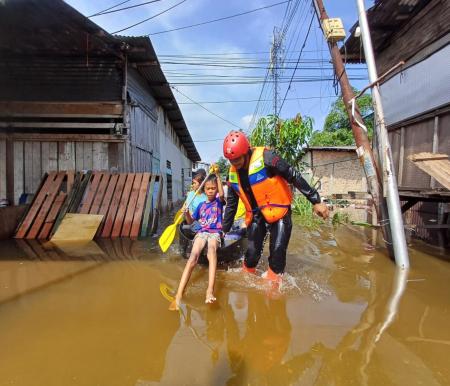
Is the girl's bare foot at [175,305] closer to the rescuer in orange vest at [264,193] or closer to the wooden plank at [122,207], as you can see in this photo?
the rescuer in orange vest at [264,193]

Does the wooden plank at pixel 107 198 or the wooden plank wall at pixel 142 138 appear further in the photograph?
the wooden plank wall at pixel 142 138

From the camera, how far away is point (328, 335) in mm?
2916

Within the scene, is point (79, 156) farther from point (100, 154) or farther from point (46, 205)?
point (46, 205)

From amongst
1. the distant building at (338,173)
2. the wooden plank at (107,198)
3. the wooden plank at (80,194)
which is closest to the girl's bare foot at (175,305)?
the wooden plank at (107,198)

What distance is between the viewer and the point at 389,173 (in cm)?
533

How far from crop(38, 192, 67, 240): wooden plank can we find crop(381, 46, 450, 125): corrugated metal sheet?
7.68 metres

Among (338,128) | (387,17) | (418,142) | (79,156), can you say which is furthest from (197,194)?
(338,128)

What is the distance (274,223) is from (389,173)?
2164 millimetres

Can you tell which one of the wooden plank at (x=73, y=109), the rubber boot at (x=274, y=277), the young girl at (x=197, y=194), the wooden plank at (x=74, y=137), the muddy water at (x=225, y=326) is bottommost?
the muddy water at (x=225, y=326)

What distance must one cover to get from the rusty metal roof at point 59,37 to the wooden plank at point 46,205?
3425 mm

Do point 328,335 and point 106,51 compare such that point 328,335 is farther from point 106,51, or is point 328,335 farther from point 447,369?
point 106,51

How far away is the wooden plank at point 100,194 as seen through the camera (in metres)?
8.14

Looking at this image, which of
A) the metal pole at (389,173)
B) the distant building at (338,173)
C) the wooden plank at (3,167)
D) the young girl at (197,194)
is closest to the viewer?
the young girl at (197,194)

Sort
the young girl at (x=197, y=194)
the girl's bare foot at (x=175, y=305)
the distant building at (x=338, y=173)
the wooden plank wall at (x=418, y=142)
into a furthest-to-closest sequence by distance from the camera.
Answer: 1. the distant building at (x=338, y=173)
2. the wooden plank wall at (x=418, y=142)
3. the young girl at (x=197, y=194)
4. the girl's bare foot at (x=175, y=305)
